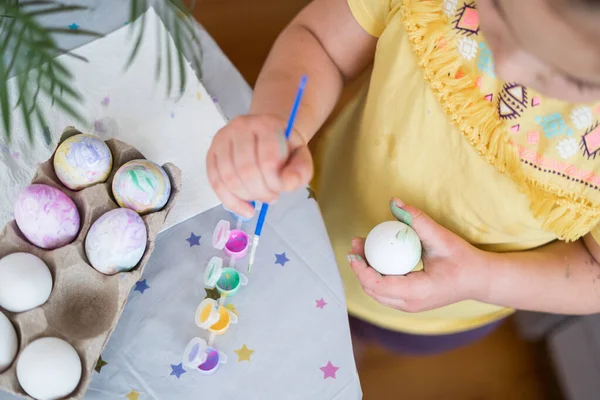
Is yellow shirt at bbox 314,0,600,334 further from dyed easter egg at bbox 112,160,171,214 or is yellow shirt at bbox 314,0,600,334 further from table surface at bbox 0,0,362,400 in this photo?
dyed easter egg at bbox 112,160,171,214

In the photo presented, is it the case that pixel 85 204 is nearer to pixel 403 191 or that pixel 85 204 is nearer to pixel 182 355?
pixel 182 355

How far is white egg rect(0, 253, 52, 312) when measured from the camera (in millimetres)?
420

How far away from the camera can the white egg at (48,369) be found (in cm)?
40

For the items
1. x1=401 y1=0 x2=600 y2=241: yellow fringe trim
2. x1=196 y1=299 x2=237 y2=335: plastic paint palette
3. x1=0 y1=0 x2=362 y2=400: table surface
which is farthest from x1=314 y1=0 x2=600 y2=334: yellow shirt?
x1=196 y1=299 x2=237 y2=335: plastic paint palette

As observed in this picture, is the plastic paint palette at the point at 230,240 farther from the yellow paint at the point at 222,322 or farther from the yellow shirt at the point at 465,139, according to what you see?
the yellow shirt at the point at 465,139

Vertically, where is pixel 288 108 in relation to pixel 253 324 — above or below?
above

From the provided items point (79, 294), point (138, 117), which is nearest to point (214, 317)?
point (79, 294)

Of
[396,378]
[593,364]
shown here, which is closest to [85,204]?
[396,378]

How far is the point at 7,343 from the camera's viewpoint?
0.42 metres

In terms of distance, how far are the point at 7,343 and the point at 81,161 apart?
0.16 meters

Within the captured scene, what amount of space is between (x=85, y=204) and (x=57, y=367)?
0.14 metres

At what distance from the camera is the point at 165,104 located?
0.56 meters

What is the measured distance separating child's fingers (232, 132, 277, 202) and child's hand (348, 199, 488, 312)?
0.45ft

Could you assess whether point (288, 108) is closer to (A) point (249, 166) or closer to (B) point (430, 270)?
(A) point (249, 166)
